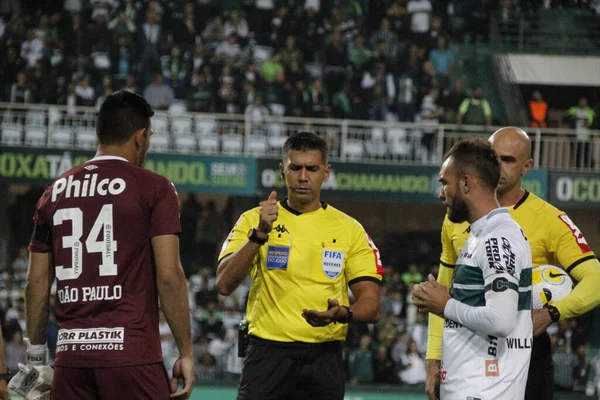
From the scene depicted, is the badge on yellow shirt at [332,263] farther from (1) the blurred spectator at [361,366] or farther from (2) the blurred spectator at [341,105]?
(2) the blurred spectator at [341,105]

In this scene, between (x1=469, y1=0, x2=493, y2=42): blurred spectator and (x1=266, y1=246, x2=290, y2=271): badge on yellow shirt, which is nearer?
(x1=266, y1=246, x2=290, y2=271): badge on yellow shirt

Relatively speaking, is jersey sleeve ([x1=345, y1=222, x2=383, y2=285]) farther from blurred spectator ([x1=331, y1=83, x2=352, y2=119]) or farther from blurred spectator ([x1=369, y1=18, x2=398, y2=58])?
blurred spectator ([x1=369, y1=18, x2=398, y2=58])

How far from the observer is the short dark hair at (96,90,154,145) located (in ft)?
15.0

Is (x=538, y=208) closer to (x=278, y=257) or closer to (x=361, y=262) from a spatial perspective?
(x=361, y=262)

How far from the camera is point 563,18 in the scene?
23906 mm

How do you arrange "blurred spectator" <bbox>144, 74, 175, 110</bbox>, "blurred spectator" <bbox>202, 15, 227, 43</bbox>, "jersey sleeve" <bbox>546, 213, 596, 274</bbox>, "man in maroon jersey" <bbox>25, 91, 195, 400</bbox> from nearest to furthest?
"man in maroon jersey" <bbox>25, 91, 195, 400</bbox> → "jersey sleeve" <bbox>546, 213, 596, 274</bbox> → "blurred spectator" <bbox>144, 74, 175, 110</bbox> → "blurred spectator" <bbox>202, 15, 227, 43</bbox>

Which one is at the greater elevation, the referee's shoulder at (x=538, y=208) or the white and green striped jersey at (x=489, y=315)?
the referee's shoulder at (x=538, y=208)

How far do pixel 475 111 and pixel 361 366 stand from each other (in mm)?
5889

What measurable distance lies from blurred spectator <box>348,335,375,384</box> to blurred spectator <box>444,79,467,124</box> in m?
5.58

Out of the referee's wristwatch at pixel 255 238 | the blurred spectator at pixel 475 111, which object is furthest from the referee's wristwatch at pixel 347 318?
the blurred spectator at pixel 475 111

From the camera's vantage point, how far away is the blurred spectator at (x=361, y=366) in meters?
15.9

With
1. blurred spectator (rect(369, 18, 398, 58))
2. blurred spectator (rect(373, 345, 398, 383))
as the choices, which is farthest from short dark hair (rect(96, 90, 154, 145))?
blurred spectator (rect(369, 18, 398, 58))

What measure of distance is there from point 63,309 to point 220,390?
10.7 m

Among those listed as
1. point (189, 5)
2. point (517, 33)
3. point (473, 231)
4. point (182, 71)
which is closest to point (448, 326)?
point (473, 231)
